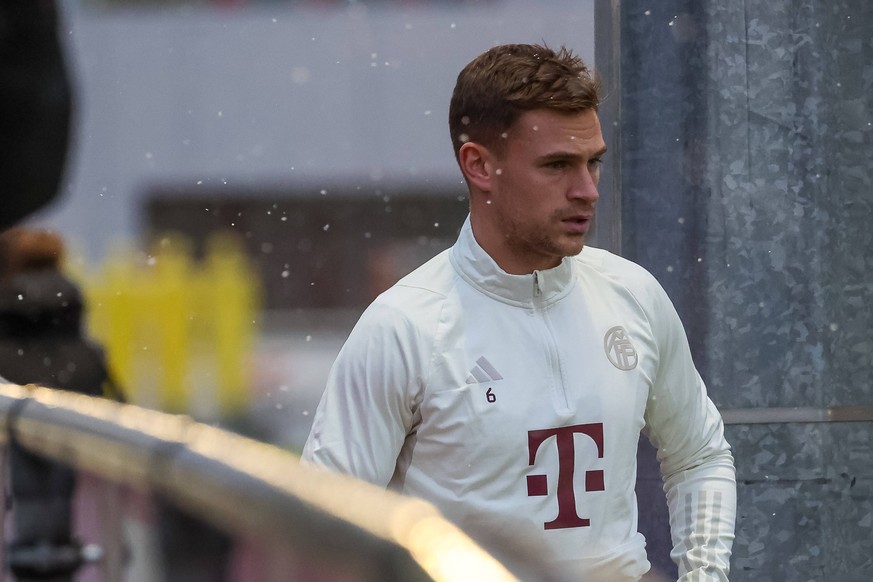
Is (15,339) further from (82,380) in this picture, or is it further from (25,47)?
(25,47)

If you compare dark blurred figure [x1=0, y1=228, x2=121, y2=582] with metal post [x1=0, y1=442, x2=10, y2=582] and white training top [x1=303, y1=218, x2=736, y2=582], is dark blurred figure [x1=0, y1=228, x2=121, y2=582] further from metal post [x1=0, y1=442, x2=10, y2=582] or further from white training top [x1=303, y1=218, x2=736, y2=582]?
metal post [x1=0, y1=442, x2=10, y2=582]

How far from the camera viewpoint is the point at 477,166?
2717 mm

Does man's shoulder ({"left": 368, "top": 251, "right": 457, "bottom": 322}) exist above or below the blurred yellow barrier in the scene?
above

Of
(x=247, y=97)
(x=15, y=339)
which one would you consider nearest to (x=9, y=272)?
(x=15, y=339)

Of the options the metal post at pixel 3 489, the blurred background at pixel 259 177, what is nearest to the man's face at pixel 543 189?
the metal post at pixel 3 489

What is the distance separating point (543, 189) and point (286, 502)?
1.88 metres

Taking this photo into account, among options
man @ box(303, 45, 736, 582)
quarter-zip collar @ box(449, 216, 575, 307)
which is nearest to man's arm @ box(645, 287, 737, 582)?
man @ box(303, 45, 736, 582)

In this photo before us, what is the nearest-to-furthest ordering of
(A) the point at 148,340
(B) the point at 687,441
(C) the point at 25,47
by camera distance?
(C) the point at 25,47
(B) the point at 687,441
(A) the point at 148,340

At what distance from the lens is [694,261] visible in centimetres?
334

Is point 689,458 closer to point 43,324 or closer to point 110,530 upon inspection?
point 110,530

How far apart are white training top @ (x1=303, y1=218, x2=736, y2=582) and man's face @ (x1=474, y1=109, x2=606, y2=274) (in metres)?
0.04

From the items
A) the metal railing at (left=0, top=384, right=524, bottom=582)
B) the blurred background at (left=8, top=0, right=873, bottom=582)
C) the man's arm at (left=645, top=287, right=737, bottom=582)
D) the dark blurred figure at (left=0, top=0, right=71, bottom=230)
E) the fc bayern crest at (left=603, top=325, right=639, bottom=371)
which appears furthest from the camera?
the blurred background at (left=8, top=0, right=873, bottom=582)

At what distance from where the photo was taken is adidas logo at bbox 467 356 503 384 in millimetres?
2481

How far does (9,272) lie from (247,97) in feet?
71.0
